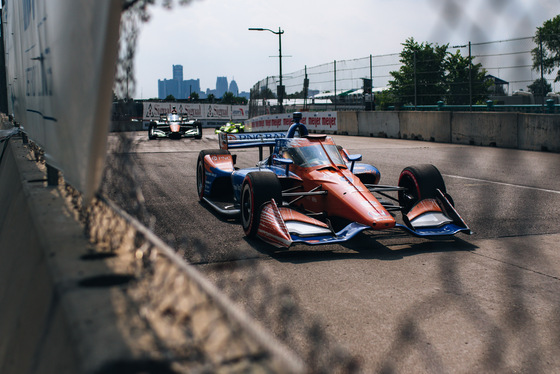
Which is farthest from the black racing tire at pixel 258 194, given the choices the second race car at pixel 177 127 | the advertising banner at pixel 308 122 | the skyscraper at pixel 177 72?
the second race car at pixel 177 127

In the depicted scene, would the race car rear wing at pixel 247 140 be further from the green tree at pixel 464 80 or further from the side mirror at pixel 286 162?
the green tree at pixel 464 80

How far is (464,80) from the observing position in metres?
0.85

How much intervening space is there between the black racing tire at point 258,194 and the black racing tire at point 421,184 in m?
1.32

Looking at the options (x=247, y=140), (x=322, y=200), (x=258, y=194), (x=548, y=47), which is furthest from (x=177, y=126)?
(x=548, y=47)

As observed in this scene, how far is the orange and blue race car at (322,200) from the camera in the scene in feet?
16.1

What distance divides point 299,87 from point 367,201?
19.4 m

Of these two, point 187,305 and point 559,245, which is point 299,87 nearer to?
point 559,245

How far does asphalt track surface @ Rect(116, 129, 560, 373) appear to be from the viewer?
3.37 feet

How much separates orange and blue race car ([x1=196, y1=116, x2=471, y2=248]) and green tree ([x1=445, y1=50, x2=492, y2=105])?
369 centimetres

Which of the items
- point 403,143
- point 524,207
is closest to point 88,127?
point 524,207

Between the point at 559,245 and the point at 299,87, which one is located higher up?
the point at 299,87

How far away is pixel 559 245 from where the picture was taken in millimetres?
4570

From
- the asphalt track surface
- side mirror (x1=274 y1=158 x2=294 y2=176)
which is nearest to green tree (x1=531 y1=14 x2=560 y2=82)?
the asphalt track surface

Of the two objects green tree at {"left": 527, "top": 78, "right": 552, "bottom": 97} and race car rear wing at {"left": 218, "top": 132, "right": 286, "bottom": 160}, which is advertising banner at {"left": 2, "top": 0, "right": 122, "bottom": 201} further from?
race car rear wing at {"left": 218, "top": 132, "right": 286, "bottom": 160}
